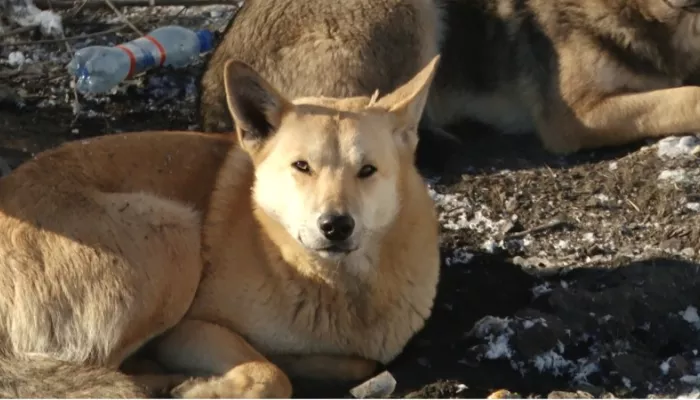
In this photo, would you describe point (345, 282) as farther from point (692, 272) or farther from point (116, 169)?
point (692, 272)

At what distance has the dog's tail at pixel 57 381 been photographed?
3.68m

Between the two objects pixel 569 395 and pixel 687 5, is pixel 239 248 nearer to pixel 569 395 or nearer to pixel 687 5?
pixel 569 395

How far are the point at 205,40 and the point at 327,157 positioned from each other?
385cm

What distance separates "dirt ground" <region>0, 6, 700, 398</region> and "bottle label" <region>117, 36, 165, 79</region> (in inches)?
4.9

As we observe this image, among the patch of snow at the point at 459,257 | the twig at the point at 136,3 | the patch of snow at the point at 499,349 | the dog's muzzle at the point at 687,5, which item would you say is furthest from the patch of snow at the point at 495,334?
the twig at the point at 136,3

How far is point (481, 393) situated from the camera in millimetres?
4047

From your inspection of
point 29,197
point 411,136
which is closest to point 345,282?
point 411,136

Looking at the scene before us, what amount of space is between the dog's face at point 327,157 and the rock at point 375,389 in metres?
0.51

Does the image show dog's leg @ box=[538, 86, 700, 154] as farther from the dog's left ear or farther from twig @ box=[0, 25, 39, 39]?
twig @ box=[0, 25, 39, 39]

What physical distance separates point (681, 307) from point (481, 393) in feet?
3.45

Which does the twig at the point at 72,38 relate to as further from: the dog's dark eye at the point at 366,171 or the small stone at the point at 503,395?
the small stone at the point at 503,395

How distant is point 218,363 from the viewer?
3.96m

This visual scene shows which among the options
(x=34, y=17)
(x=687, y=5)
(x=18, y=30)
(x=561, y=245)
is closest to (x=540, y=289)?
(x=561, y=245)

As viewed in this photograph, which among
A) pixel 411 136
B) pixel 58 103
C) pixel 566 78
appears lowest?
pixel 58 103
